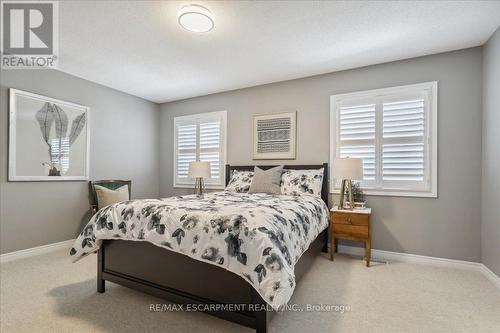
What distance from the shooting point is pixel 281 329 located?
1.75 metres

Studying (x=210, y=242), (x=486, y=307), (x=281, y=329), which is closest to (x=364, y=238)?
(x=486, y=307)

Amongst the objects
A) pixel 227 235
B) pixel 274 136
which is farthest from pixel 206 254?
pixel 274 136

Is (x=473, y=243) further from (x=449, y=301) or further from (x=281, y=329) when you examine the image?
(x=281, y=329)

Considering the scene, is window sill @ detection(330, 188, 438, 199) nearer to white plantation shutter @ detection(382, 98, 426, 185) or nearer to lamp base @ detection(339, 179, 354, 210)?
white plantation shutter @ detection(382, 98, 426, 185)

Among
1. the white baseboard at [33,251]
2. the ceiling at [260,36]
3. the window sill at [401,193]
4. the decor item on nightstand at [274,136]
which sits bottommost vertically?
the white baseboard at [33,251]

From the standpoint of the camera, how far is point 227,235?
1657 millimetres

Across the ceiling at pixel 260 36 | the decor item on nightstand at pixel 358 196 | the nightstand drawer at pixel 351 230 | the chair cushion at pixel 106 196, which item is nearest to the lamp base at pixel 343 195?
the decor item on nightstand at pixel 358 196

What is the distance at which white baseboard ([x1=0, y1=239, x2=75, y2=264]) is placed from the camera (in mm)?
3039

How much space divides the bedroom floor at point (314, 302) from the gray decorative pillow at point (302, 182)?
0.99m

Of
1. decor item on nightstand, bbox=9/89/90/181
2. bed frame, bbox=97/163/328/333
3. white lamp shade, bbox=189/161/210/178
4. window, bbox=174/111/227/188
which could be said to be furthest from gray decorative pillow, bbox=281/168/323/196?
decor item on nightstand, bbox=9/89/90/181

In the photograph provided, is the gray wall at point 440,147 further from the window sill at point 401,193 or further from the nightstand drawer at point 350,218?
the nightstand drawer at point 350,218

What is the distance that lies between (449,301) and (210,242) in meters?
2.13

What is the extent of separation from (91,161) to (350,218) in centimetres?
395

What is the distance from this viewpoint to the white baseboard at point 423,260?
8.71 feet
